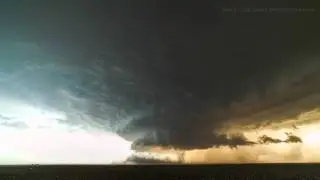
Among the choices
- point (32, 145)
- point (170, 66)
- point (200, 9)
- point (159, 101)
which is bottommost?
point (32, 145)

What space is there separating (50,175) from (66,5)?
4.07 ft

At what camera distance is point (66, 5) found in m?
3.88

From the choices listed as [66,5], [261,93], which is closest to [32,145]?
[66,5]

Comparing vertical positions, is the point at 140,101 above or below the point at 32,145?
above

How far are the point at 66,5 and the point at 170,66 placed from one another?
88 centimetres

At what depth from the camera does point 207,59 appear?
12.6 feet

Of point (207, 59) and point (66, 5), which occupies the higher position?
point (66, 5)

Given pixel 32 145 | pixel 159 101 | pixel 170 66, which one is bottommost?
pixel 32 145

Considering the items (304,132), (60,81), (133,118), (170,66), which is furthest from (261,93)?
(60,81)

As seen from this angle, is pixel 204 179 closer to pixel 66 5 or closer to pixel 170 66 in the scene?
pixel 170 66

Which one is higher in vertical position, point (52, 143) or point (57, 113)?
point (57, 113)

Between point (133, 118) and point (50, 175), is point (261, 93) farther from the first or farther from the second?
point (50, 175)

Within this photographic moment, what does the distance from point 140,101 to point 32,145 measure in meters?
0.85

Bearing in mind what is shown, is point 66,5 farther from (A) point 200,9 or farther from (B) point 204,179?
(B) point 204,179
